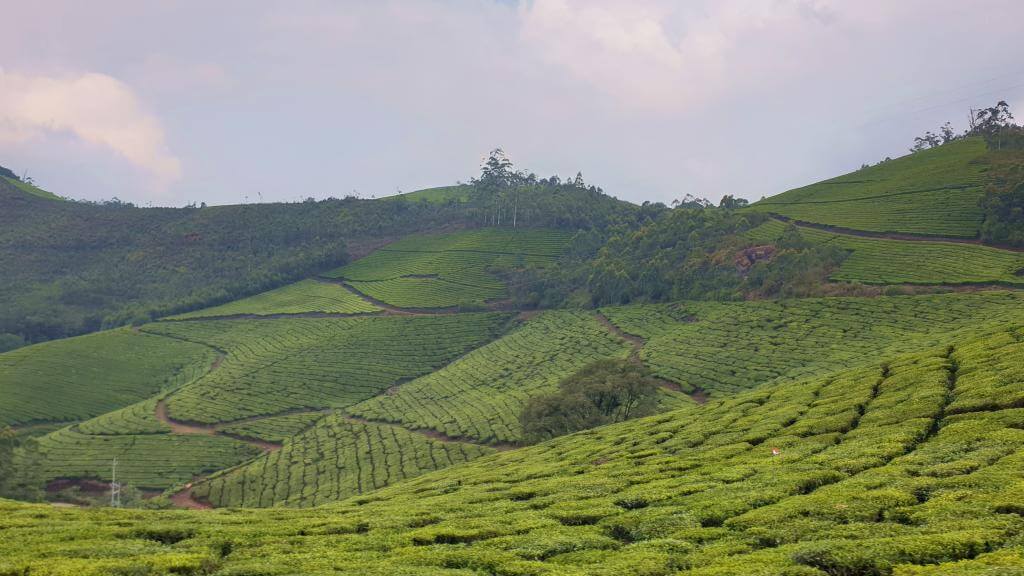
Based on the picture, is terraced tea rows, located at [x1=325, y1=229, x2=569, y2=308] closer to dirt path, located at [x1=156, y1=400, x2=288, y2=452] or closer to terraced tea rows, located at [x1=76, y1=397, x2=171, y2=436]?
dirt path, located at [x1=156, y1=400, x2=288, y2=452]

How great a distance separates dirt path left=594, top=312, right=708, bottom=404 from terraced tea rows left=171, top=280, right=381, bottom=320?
48.2 metres

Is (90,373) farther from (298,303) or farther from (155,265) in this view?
(155,265)

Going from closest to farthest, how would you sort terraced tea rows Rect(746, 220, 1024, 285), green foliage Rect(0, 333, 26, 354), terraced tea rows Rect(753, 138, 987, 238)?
terraced tea rows Rect(746, 220, 1024, 285), terraced tea rows Rect(753, 138, 987, 238), green foliage Rect(0, 333, 26, 354)

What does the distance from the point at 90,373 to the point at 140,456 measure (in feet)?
136

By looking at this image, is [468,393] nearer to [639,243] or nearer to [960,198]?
[639,243]

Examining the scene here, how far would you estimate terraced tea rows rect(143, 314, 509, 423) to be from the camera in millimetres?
92188

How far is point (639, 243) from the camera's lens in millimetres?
144125

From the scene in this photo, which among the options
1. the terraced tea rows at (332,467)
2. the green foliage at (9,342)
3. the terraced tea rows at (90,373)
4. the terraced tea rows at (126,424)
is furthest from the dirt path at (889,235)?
the green foliage at (9,342)

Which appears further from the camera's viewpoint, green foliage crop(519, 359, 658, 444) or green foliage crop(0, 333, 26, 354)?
green foliage crop(0, 333, 26, 354)

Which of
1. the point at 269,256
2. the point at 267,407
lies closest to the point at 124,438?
the point at 267,407

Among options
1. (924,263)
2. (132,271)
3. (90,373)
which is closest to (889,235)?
(924,263)

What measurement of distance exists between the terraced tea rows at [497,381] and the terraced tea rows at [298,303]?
38942 millimetres

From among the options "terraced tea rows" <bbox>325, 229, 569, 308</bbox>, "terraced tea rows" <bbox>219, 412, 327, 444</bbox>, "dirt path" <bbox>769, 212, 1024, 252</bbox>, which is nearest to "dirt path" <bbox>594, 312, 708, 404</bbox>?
"terraced tea rows" <bbox>325, 229, 569, 308</bbox>

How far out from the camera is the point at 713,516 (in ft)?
63.0
